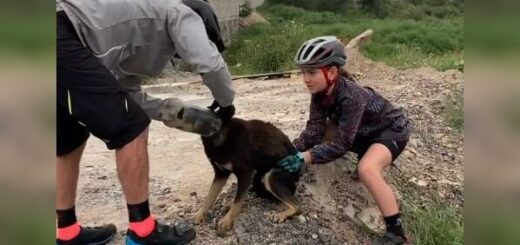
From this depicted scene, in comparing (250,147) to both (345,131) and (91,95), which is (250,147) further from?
(91,95)

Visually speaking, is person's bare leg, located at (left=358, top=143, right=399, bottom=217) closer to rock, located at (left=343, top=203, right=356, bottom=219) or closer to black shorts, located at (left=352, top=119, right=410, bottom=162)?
black shorts, located at (left=352, top=119, right=410, bottom=162)

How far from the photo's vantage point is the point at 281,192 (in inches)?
172

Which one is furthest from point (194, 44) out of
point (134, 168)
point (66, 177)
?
point (66, 177)

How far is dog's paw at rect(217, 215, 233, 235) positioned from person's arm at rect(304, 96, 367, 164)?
736mm

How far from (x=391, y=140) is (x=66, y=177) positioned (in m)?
2.26

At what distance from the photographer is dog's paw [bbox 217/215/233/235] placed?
13.7ft

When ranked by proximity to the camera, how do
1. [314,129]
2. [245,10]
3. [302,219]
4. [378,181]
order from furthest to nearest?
[245,10] < [314,129] < [302,219] < [378,181]

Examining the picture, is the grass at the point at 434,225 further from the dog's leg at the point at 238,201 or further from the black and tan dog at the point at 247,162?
the dog's leg at the point at 238,201

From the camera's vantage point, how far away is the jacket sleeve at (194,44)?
11.4 feet

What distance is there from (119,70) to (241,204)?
4.16ft

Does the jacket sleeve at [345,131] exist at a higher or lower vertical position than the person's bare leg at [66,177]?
higher

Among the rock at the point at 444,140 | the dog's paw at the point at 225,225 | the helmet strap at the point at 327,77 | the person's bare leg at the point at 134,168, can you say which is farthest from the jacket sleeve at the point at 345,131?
the rock at the point at 444,140

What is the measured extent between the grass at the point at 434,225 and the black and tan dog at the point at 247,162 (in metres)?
0.94
